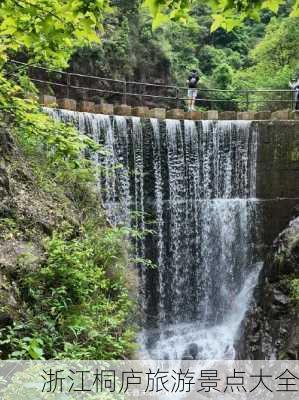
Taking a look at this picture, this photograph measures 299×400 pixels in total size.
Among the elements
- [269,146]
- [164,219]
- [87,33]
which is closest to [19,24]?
[87,33]

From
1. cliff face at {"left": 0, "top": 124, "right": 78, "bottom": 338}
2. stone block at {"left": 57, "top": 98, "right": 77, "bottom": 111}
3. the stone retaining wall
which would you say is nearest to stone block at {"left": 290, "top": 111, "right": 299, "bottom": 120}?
the stone retaining wall

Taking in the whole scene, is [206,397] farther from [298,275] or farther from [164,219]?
[164,219]

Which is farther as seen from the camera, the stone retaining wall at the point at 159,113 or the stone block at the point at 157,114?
the stone block at the point at 157,114

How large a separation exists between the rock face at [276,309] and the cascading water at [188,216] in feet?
4.44

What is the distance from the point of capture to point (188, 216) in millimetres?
10633

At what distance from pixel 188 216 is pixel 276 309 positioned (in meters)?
3.32

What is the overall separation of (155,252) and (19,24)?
7.75 m

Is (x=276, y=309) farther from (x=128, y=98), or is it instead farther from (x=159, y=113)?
(x=128, y=98)

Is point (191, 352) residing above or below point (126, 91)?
below

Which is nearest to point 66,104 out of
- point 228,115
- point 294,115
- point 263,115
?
point 228,115

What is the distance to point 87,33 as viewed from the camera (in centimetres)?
254

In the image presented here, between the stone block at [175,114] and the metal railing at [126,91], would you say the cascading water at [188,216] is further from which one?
the metal railing at [126,91]

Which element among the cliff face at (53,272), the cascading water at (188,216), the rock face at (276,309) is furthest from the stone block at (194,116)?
the cliff face at (53,272)

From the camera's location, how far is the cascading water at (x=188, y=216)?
9891 millimetres
